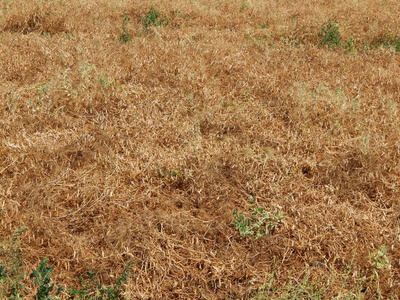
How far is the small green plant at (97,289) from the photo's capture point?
7.78ft

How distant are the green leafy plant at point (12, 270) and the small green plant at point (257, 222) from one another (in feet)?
5.38

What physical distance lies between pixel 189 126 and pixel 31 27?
4572 millimetres

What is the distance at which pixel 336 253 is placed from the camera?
280 centimetres

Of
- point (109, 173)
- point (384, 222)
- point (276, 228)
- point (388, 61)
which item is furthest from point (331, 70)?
point (109, 173)

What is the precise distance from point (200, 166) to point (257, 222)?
837 millimetres

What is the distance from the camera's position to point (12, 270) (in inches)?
97.1

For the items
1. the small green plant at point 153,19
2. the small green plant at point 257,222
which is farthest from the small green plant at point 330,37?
the small green plant at point 257,222

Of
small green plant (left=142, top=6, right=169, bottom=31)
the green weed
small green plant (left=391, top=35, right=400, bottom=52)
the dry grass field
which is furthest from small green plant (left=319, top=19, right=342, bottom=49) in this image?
the green weed

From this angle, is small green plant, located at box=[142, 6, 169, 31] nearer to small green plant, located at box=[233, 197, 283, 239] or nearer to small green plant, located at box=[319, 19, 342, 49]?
small green plant, located at box=[319, 19, 342, 49]

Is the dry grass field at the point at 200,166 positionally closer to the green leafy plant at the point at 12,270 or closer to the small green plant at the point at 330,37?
the green leafy plant at the point at 12,270

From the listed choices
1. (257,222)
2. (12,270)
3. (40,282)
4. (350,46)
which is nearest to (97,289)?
(40,282)

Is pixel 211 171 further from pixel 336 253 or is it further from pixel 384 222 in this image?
pixel 384 222

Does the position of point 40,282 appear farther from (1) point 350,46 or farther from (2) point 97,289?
(1) point 350,46

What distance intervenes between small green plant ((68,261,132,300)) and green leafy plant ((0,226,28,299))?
330 mm
